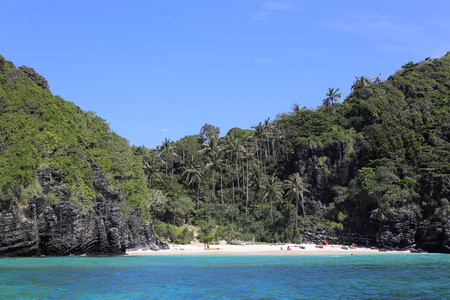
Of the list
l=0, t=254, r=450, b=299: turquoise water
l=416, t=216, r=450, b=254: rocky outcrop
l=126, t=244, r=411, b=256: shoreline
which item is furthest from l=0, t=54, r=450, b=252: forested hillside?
l=0, t=254, r=450, b=299: turquoise water

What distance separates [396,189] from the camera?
2446 inches

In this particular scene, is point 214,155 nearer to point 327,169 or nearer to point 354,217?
point 327,169

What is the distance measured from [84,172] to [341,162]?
4605 cm

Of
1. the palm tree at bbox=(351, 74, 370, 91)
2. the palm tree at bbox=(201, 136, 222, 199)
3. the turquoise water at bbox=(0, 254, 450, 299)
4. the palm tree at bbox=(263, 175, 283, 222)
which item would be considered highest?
the palm tree at bbox=(351, 74, 370, 91)

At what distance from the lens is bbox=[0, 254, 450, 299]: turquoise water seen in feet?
72.3

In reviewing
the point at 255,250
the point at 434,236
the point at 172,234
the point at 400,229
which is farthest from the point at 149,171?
the point at 434,236

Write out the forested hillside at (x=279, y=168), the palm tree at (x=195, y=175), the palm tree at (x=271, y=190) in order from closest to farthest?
1. the forested hillside at (x=279, y=168)
2. the palm tree at (x=271, y=190)
3. the palm tree at (x=195, y=175)

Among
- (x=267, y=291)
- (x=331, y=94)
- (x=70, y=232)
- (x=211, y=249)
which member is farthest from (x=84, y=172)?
(x=331, y=94)

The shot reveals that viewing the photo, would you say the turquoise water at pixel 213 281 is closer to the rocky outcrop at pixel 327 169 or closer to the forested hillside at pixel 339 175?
the forested hillside at pixel 339 175

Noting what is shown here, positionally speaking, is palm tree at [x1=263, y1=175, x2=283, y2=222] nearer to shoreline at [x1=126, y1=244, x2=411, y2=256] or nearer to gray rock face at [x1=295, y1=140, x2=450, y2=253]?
gray rock face at [x1=295, y1=140, x2=450, y2=253]

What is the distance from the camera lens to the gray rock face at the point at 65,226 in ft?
125

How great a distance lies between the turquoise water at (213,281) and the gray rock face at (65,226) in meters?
3.39

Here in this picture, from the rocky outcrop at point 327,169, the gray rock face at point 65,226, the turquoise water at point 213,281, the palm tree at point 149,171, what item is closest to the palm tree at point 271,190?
the rocky outcrop at point 327,169

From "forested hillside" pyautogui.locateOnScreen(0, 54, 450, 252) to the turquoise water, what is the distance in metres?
12.0
